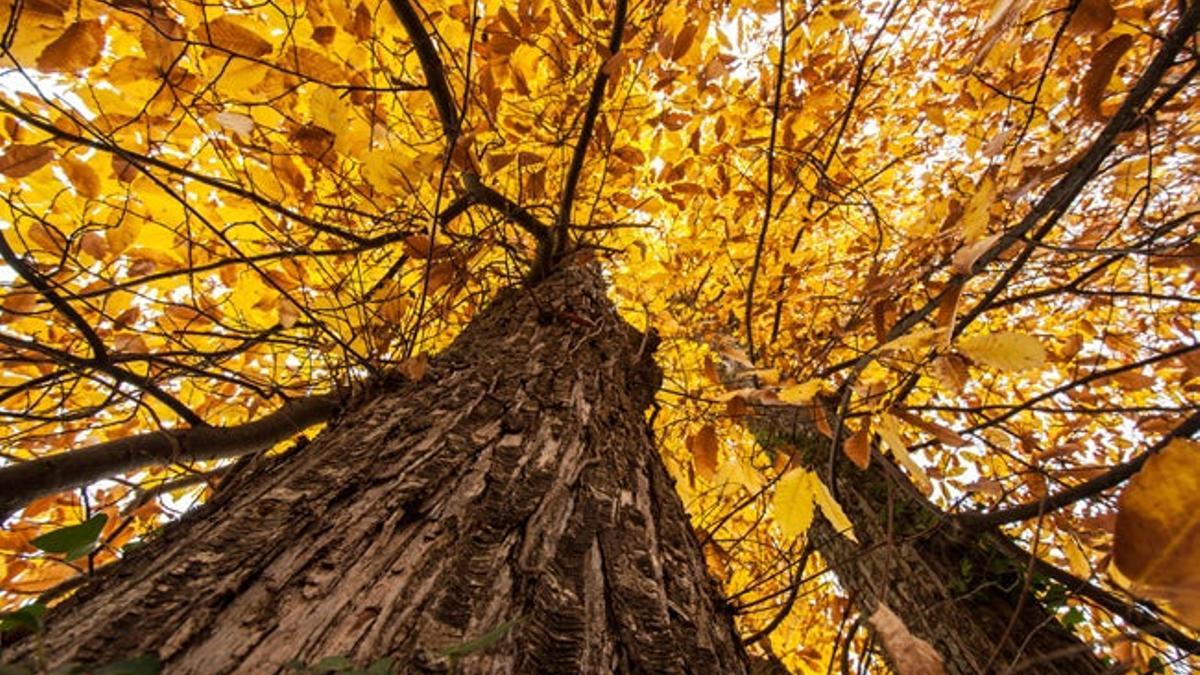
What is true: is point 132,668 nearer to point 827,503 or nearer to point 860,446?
point 827,503

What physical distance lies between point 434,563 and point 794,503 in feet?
2.82

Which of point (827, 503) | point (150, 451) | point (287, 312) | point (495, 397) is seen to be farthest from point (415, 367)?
point (827, 503)

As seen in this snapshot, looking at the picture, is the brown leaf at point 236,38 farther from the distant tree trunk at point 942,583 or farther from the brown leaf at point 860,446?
the distant tree trunk at point 942,583

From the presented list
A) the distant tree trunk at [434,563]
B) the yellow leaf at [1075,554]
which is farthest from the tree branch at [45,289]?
the yellow leaf at [1075,554]

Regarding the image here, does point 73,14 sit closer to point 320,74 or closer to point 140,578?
point 320,74

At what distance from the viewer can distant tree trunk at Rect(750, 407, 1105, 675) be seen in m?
1.79

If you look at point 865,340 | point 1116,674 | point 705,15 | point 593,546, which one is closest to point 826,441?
point 865,340

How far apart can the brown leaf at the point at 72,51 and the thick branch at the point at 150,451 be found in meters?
0.88

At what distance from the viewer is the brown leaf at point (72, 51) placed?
1241mm

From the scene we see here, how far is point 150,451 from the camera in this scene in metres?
1.31

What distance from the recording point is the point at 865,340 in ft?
15.0

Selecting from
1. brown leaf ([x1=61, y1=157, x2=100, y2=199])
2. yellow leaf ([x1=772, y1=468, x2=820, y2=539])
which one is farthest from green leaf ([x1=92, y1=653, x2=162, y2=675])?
brown leaf ([x1=61, y1=157, x2=100, y2=199])

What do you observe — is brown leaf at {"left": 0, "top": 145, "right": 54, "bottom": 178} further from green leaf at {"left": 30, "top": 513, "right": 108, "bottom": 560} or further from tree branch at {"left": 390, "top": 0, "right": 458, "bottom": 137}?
green leaf at {"left": 30, "top": 513, "right": 108, "bottom": 560}

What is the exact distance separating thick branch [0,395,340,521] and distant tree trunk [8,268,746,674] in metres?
0.30
